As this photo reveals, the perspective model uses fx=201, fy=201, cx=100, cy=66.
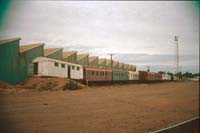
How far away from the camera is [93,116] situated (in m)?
6.66

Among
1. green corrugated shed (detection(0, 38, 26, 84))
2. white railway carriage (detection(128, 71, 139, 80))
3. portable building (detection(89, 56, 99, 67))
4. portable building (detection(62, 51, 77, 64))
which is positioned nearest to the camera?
green corrugated shed (detection(0, 38, 26, 84))

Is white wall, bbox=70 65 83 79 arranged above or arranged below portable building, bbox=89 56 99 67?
below

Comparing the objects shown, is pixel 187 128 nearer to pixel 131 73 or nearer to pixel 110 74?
pixel 110 74

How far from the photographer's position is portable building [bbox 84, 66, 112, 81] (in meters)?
22.1

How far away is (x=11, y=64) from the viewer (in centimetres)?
1174

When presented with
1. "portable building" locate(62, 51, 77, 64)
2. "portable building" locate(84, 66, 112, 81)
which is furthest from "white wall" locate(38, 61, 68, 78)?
Answer: "portable building" locate(84, 66, 112, 81)

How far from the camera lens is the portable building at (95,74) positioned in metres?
22.1

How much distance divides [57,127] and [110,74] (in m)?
21.7

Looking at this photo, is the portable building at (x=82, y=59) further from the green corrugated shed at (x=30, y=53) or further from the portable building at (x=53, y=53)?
the green corrugated shed at (x=30, y=53)

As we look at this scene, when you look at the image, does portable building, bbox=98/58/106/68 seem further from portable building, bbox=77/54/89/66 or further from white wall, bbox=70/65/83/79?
white wall, bbox=70/65/83/79

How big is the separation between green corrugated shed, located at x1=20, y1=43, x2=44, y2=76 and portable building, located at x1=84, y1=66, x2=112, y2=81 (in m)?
7.04

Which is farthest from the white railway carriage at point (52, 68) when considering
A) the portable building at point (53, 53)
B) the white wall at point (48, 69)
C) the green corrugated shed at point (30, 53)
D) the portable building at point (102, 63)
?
the portable building at point (102, 63)

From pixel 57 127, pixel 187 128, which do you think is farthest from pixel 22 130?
pixel 187 128

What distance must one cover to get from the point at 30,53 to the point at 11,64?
10.8ft
